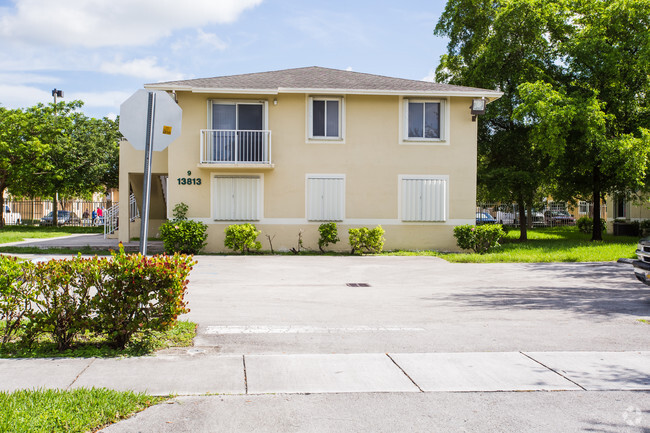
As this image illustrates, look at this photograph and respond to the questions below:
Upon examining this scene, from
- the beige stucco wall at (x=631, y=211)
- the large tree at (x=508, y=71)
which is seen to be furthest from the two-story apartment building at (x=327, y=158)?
the beige stucco wall at (x=631, y=211)

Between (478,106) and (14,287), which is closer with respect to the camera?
(14,287)

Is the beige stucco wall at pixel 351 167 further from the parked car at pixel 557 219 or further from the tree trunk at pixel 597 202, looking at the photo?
the parked car at pixel 557 219

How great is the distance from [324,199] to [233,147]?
3.73 m

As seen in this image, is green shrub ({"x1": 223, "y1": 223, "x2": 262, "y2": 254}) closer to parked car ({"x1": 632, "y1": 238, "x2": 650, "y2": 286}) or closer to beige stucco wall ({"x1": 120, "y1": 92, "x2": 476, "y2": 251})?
beige stucco wall ({"x1": 120, "y1": 92, "x2": 476, "y2": 251})

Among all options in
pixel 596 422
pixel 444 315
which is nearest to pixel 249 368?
pixel 596 422

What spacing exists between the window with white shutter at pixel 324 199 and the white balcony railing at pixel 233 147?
184cm

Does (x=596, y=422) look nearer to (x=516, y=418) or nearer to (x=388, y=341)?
(x=516, y=418)

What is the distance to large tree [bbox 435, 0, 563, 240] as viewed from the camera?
24.8 m

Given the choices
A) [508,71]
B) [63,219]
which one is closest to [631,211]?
[508,71]

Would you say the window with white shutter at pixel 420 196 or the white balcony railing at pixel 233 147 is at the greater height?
the white balcony railing at pixel 233 147

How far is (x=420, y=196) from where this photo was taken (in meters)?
20.2

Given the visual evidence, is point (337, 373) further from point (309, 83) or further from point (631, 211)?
point (631, 211)

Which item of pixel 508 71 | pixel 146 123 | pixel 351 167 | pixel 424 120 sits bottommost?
pixel 146 123

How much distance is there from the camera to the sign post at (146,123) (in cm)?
645
